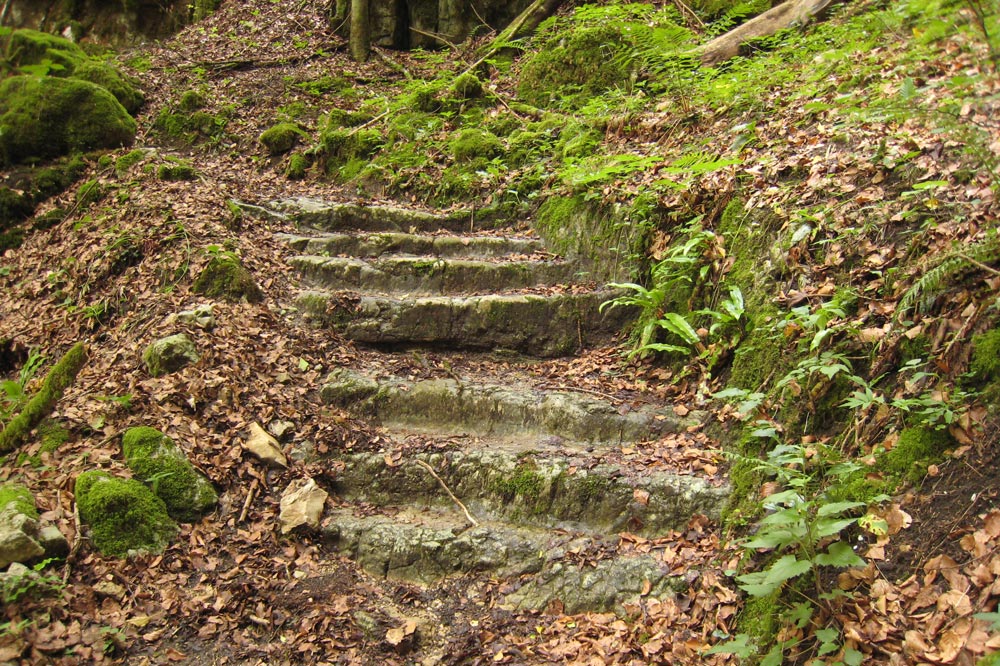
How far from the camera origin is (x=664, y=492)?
3799 mm

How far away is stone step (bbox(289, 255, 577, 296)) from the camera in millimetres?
6355

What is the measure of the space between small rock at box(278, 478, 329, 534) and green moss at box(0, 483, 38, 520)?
4.67ft

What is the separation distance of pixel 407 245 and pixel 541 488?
13.1 feet

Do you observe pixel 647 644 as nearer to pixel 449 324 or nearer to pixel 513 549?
pixel 513 549

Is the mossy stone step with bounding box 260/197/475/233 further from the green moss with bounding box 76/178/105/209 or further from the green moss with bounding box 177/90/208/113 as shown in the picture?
the green moss with bounding box 177/90/208/113

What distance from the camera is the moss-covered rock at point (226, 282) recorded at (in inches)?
224

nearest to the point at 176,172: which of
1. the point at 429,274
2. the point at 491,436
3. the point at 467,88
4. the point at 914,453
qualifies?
the point at 429,274

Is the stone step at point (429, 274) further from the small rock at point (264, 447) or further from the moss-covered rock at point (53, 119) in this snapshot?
the moss-covered rock at point (53, 119)

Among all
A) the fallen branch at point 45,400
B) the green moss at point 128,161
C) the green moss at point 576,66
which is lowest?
the fallen branch at point 45,400

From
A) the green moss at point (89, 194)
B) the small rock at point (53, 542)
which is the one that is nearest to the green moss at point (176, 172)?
the green moss at point (89, 194)

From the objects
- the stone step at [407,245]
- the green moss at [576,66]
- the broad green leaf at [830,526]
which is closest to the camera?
the broad green leaf at [830,526]

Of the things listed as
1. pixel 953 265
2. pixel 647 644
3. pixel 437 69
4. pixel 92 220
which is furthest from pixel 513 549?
pixel 437 69

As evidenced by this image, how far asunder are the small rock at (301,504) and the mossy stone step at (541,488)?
0.82 ft

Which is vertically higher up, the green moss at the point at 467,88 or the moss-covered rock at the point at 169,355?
the green moss at the point at 467,88
